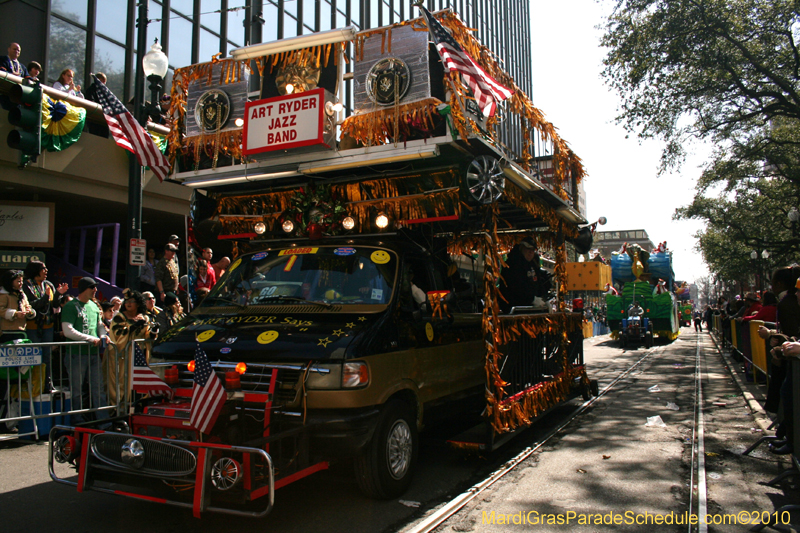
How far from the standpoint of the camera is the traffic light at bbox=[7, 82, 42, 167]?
9.03 metres

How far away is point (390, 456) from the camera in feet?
14.2

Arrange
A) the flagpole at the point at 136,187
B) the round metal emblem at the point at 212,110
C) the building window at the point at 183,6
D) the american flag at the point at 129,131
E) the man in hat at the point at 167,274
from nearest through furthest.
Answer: the round metal emblem at the point at 212,110 < the american flag at the point at 129,131 < the flagpole at the point at 136,187 < the man in hat at the point at 167,274 < the building window at the point at 183,6

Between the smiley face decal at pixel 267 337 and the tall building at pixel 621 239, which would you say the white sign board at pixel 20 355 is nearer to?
the smiley face decal at pixel 267 337

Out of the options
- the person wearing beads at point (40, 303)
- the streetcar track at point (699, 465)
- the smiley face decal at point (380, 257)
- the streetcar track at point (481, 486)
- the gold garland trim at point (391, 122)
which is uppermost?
the gold garland trim at point (391, 122)

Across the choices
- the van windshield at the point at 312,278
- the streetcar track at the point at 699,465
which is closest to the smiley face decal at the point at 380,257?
the van windshield at the point at 312,278

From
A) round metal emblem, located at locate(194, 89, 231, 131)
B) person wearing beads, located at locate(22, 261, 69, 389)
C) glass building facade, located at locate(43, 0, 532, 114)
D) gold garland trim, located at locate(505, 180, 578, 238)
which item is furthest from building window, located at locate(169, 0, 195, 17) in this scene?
gold garland trim, located at locate(505, 180, 578, 238)

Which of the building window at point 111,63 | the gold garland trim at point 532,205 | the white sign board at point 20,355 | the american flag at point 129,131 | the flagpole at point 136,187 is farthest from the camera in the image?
the building window at point 111,63

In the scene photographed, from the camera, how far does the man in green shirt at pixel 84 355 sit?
21.8 feet

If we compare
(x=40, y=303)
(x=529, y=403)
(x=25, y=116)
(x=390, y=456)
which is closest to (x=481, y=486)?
(x=390, y=456)

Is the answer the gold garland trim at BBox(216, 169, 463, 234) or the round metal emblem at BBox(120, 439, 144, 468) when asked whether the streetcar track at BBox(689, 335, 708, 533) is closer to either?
the gold garland trim at BBox(216, 169, 463, 234)

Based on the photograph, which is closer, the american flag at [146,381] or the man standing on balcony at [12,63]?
the american flag at [146,381]

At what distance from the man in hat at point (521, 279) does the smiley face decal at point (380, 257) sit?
3.16m

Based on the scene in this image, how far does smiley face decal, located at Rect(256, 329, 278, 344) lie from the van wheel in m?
1.00

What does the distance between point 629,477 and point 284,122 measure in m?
4.65
